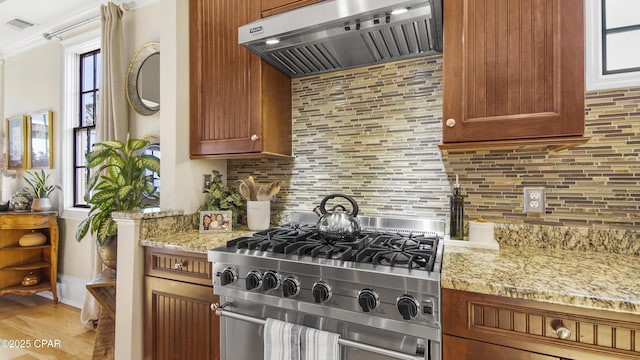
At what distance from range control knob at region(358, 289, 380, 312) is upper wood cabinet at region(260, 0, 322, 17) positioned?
4.39ft

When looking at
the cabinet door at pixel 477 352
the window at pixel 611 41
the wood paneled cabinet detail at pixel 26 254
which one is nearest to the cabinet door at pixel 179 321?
the cabinet door at pixel 477 352

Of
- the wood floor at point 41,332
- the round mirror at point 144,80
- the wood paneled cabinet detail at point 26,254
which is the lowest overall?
the wood floor at point 41,332

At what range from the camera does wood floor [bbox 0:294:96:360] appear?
222 cm

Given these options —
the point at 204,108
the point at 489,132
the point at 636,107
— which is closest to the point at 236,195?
the point at 204,108

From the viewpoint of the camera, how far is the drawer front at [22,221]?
2.97 meters

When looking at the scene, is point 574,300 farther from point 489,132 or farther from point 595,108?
point 595,108

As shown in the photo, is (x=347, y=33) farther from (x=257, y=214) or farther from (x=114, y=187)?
(x=114, y=187)

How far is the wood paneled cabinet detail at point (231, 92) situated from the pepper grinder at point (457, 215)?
3.27ft

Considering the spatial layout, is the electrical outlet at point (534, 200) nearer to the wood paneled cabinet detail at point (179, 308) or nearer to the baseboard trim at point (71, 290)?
the wood paneled cabinet detail at point (179, 308)

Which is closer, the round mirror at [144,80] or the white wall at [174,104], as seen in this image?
the white wall at [174,104]

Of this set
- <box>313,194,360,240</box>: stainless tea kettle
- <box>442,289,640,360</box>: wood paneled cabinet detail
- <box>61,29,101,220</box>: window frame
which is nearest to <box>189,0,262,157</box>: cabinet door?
<box>313,194,360,240</box>: stainless tea kettle

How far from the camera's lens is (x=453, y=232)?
1.48m

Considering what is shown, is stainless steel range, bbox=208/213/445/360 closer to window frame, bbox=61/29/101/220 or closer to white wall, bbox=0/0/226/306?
white wall, bbox=0/0/226/306

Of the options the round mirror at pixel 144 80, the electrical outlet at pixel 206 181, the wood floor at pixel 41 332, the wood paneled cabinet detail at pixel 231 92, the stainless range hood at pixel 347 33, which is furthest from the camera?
the round mirror at pixel 144 80
